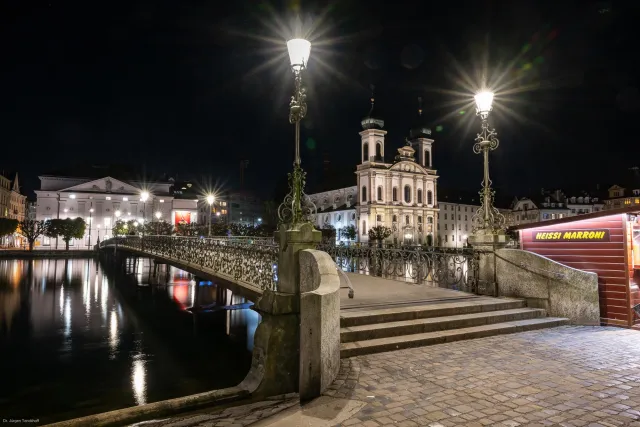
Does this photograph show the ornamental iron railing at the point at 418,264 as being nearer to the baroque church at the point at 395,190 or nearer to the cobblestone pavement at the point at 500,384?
the cobblestone pavement at the point at 500,384

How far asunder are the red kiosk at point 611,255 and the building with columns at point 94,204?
247ft

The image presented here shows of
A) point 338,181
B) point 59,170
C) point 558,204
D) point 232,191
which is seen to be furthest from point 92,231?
point 558,204

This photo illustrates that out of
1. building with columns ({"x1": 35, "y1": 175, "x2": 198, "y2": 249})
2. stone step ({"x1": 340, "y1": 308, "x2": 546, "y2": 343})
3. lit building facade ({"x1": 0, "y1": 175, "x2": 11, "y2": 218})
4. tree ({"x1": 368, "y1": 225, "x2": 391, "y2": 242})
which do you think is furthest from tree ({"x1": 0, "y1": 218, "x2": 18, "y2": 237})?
stone step ({"x1": 340, "y1": 308, "x2": 546, "y2": 343})

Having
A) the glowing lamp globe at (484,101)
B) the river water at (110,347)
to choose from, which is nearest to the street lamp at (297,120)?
the glowing lamp globe at (484,101)

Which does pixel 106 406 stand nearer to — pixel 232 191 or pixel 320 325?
pixel 320 325

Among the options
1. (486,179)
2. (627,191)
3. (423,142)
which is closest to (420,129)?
(423,142)

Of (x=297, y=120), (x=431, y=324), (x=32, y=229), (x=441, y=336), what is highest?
(x=297, y=120)

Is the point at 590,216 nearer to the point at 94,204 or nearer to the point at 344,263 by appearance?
the point at 344,263

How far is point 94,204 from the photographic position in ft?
263

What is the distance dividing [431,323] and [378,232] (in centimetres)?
6411

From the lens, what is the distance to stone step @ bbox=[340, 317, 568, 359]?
6.99 metres

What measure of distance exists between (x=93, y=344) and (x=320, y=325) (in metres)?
15.3

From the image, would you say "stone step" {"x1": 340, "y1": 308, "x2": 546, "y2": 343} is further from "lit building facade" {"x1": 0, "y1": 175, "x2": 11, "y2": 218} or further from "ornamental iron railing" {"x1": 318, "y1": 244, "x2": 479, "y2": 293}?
"lit building facade" {"x1": 0, "y1": 175, "x2": 11, "y2": 218}

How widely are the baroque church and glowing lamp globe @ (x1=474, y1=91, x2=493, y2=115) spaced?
67757 mm
